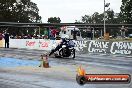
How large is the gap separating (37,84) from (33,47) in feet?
98.7

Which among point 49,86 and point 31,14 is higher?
point 31,14

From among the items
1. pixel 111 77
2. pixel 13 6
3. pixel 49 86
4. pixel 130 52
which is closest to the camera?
pixel 111 77

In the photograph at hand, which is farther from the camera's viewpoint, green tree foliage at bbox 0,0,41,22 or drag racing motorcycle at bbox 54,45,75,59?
green tree foliage at bbox 0,0,41,22

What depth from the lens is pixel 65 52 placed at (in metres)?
27.7

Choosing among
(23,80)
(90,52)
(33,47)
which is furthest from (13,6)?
(23,80)

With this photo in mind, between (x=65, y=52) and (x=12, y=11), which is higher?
(x=12, y=11)

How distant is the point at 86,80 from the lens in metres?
7.94

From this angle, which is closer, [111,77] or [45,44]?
[111,77]

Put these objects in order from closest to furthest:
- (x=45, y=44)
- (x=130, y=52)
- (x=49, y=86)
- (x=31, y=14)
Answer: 1. (x=49, y=86)
2. (x=130, y=52)
3. (x=45, y=44)
4. (x=31, y=14)

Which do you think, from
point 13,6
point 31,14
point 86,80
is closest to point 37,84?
point 86,80

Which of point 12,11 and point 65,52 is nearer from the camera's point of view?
point 65,52

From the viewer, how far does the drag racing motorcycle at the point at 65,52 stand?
27625 millimetres

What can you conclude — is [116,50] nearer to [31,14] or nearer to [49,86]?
[49,86]

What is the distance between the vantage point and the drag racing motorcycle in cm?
2762
